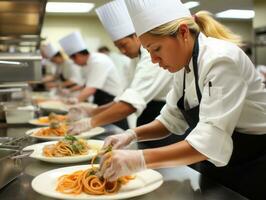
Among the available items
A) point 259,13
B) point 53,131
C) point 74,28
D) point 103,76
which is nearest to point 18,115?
point 53,131

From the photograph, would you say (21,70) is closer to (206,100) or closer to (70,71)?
(206,100)

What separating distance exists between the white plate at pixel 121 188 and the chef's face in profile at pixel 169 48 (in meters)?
0.40

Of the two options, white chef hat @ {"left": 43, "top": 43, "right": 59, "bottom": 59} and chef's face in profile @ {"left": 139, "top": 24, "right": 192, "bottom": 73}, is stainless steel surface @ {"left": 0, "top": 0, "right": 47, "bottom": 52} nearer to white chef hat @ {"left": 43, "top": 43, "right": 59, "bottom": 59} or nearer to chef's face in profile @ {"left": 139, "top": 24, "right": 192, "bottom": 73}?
chef's face in profile @ {"left": 139, "top": 24, "right": 192, "bottom": 73}

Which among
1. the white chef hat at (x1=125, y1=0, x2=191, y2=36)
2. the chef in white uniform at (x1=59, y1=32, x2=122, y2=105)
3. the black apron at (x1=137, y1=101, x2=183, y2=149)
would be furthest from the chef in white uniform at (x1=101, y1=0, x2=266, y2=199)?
the chef in white uniform at (x1=59, y1=32, x2=122, y2=105)

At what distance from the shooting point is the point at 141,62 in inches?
86.7

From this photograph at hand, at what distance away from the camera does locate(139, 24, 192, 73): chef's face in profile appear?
126 cm

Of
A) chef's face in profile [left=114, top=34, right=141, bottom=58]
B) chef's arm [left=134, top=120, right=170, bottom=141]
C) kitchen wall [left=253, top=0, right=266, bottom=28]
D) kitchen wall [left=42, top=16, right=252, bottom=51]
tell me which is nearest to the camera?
chef's arm [left=134, top=120, right=170, bottom=141]

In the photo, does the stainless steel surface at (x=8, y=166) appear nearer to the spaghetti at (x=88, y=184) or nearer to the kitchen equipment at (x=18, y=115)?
the spaghetti at (x=88, y=184)

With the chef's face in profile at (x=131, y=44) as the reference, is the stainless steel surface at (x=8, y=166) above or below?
below

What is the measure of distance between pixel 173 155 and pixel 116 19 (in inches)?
59.9

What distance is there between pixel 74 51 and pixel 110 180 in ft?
10.8

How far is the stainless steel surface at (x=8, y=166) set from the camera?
116 centimetres

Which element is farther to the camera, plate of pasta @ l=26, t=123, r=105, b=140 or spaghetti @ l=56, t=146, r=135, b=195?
plate of pasta @ l=26, t=123, r=105, b=140

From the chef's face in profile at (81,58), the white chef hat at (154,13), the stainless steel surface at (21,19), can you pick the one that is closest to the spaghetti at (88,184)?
the white chef hat at (154,13)
